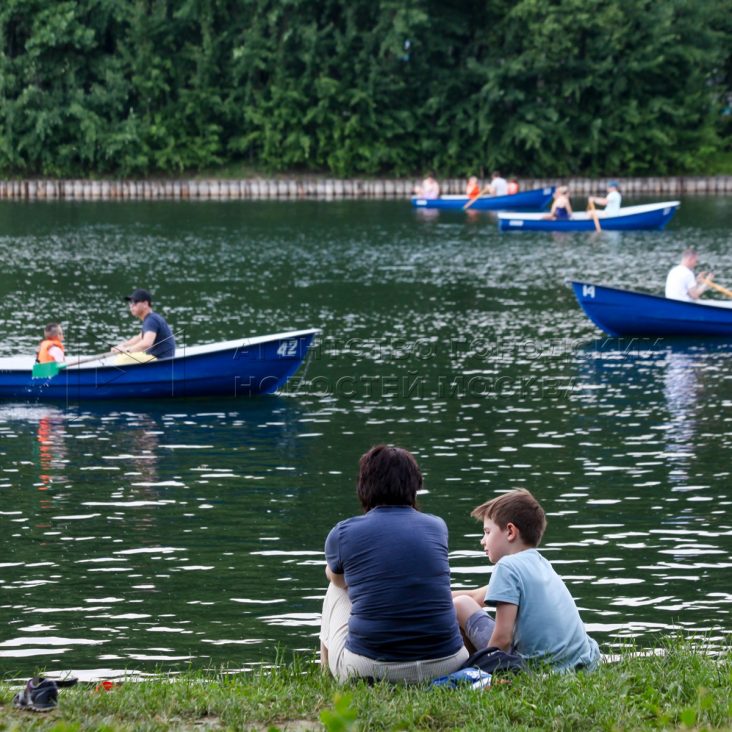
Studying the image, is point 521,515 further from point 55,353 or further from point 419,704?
point 55,353

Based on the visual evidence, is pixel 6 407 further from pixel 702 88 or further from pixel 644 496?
pixel 702 88

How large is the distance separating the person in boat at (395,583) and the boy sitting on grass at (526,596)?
10.0 inches

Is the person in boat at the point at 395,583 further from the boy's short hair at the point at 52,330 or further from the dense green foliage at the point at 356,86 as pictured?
the dense green foliage at the point at 356,86

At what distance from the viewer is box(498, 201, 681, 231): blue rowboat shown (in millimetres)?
41531

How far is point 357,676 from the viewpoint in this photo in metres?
6.80

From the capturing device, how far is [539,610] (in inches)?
273

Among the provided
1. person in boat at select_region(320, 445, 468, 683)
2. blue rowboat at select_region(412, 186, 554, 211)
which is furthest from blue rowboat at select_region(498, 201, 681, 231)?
person in boat at select_region(320, 445, 468, 683)

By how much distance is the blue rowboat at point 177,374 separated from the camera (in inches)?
717

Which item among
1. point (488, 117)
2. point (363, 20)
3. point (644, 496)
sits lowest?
point (644, 496)

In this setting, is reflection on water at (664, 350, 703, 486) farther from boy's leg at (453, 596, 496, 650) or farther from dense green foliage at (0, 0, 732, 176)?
dense green foliage at (0, 0, 732, 176)

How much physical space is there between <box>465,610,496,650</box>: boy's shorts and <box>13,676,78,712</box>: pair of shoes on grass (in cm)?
204

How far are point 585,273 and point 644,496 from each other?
18634 mm

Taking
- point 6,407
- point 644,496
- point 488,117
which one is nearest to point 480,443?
point 644,496

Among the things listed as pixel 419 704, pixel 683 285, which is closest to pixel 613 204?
pixel 683 285
